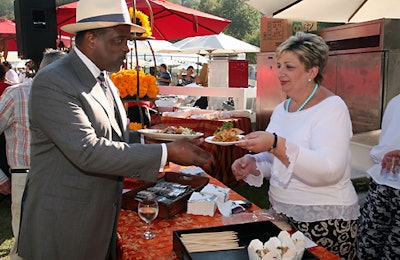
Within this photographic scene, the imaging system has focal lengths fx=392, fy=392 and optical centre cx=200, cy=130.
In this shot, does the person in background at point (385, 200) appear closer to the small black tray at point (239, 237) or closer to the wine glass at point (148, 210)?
the small black tray at point (239, 237)

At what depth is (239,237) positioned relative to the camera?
1689 millimetres

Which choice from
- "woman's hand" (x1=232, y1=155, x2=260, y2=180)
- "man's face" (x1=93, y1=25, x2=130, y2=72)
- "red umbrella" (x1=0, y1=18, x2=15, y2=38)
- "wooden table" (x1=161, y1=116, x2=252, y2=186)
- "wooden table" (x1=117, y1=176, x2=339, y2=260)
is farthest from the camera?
"red umbrella" (x1=0, y1=18, x2=15, y2=38)

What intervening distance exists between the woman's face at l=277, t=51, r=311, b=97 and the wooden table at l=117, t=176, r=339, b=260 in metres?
0.73

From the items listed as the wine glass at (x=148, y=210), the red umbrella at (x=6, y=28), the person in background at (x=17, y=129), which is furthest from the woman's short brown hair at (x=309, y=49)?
the red umbrella at (x=6, y=28)

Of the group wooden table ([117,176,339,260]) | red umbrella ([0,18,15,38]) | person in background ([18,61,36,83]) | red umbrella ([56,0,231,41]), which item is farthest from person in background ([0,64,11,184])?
red umbrella ([0,18,15,38])

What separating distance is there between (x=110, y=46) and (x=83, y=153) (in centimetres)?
56

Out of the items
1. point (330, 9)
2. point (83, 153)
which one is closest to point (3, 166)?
point (83, 153)

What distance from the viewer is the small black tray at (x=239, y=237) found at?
153 centimetres

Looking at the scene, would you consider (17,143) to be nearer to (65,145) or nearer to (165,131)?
(165,131)

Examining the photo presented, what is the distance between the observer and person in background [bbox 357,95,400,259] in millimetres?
2861

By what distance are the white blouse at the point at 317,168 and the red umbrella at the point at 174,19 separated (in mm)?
4422

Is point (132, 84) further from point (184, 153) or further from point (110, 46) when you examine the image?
point (184, 153)

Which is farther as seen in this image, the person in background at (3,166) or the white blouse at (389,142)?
the person in background at (3,166)

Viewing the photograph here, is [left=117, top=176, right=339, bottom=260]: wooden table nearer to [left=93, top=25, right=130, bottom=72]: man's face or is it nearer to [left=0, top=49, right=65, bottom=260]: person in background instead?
[left=93, top=25, right=130, bottom=72]: man's face
